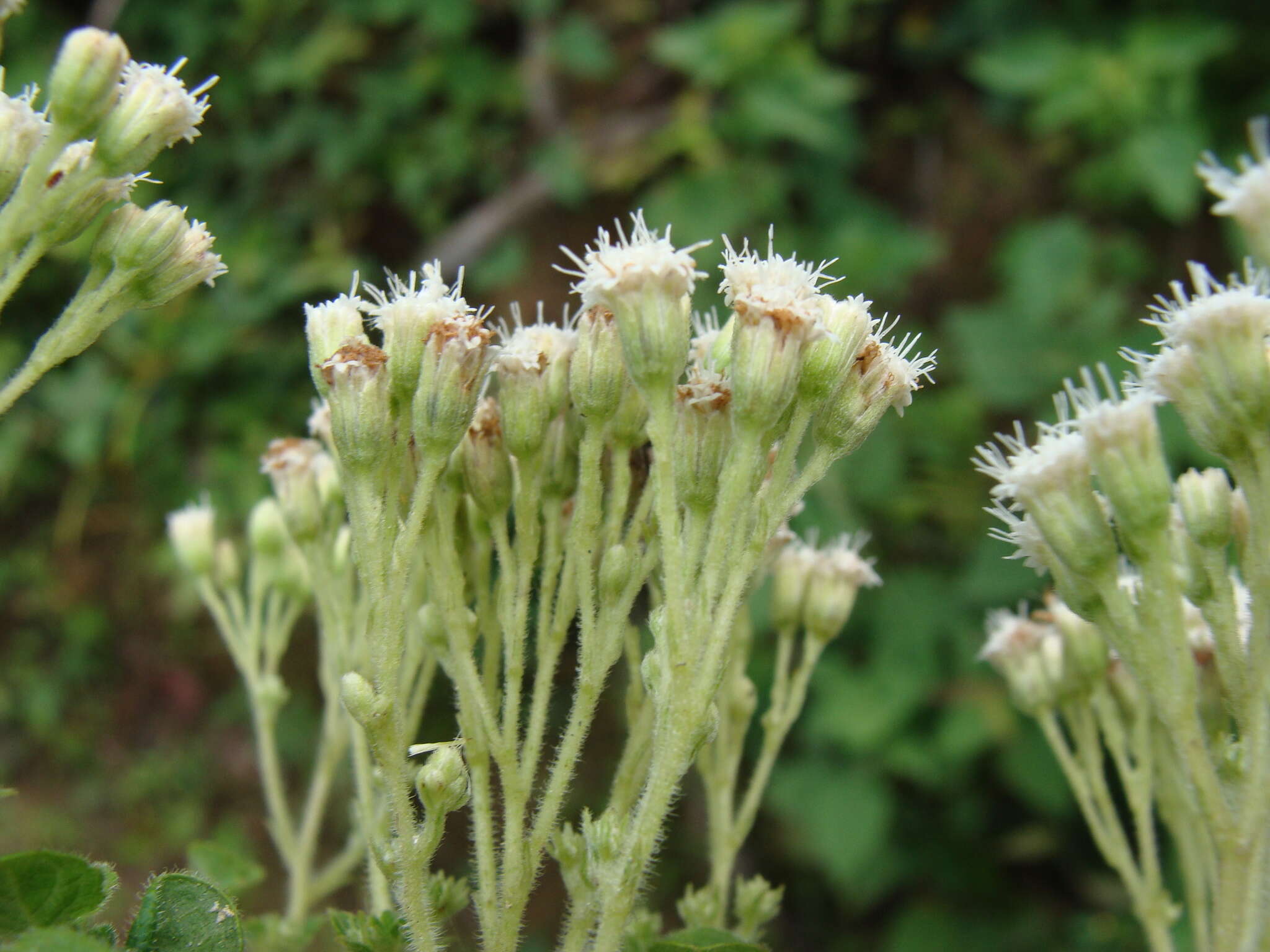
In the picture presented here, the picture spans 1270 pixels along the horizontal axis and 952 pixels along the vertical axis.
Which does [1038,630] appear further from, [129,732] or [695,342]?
[129,732]

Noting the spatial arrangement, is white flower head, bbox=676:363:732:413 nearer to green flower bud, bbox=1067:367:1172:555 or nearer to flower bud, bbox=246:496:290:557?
green flower bud, bbox=1067:367:1172:555

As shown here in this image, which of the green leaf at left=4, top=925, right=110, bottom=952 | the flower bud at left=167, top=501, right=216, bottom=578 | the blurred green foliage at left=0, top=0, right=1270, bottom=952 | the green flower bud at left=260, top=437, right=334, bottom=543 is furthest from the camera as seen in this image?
the blurred green foliage at left=0, top=0, right=1270, bottom=952

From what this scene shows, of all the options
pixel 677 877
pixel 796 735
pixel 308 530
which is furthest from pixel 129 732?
pixel 308 530

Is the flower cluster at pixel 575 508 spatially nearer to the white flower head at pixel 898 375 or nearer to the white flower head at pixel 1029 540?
the white flower head at pixel 898 375

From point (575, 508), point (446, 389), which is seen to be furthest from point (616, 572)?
point (446, 389)

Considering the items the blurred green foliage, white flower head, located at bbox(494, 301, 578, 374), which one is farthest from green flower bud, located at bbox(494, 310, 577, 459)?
the blurred green foliage

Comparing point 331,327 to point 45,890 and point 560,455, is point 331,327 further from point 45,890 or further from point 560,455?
point 45,890
